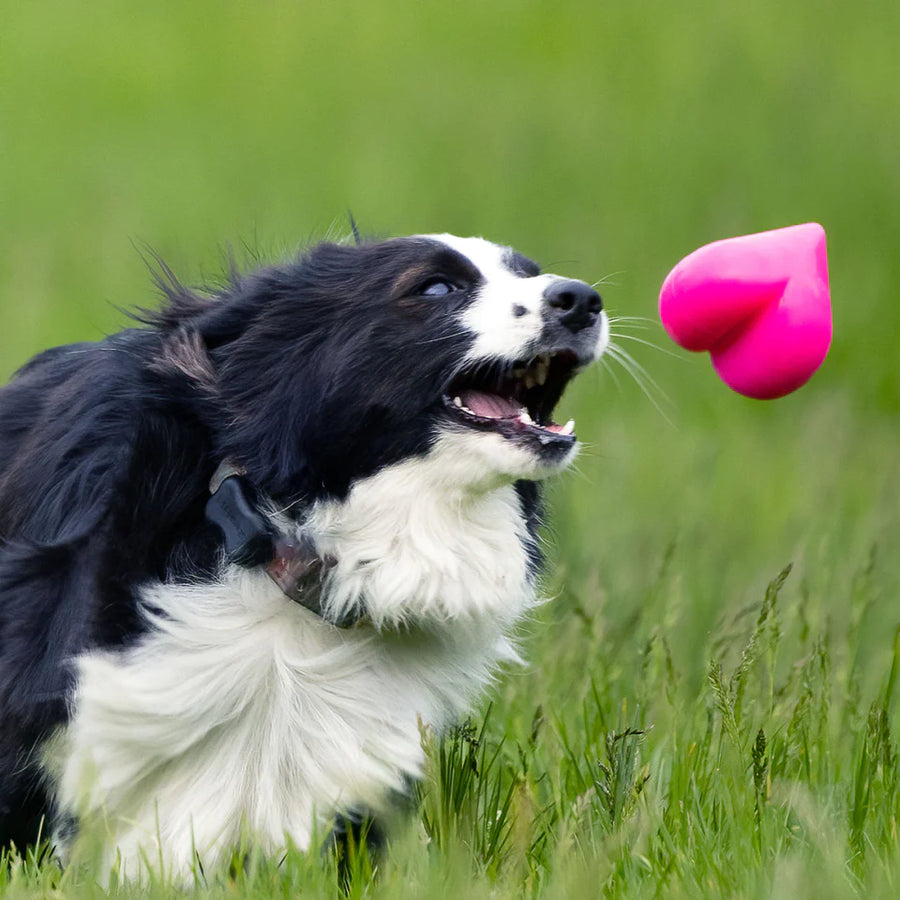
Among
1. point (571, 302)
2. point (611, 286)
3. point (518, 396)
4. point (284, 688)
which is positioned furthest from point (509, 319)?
point (611, 286)

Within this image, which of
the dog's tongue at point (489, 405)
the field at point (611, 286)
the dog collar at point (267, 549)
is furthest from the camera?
the dog's tongue at point (489, 405)

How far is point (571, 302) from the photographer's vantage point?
3.11m

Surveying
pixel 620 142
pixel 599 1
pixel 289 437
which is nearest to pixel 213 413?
pixel 289 437

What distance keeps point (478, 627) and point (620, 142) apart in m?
7.76

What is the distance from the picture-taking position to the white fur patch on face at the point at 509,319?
3086 millimetres

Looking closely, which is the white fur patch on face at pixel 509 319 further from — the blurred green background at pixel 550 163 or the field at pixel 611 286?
the blurred green background at pixel 550 163

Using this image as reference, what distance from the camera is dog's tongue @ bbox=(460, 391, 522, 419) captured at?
10.4 ft

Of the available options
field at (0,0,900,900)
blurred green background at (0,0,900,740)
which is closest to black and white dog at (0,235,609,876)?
field at (0,0,900,900)

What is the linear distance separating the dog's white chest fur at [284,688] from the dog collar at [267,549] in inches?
1.1

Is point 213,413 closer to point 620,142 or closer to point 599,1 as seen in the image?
point 620,142

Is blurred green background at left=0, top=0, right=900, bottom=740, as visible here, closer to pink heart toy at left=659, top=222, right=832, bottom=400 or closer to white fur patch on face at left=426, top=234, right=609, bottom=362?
pink heart toy at left=659, top=222, right=832, bottom=400

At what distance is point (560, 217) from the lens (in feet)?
32.0

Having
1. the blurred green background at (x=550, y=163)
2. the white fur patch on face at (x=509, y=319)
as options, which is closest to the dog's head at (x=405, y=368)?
the white fur patch on face at (x=509, y=319)

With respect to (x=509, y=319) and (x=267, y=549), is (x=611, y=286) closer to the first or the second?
(x=509, y=319)
